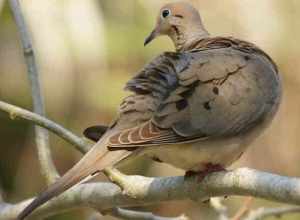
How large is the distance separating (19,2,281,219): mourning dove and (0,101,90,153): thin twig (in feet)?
0.20

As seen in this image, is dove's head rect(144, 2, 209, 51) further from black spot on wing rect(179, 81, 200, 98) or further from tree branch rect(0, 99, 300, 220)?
tree branch rect(0, 99, 300, 220)

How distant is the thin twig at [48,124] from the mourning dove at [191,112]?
61 mm

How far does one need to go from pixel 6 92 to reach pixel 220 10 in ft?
5.12

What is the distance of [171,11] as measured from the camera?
4.33 metres

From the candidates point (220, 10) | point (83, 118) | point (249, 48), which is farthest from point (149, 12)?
point (249, 48)

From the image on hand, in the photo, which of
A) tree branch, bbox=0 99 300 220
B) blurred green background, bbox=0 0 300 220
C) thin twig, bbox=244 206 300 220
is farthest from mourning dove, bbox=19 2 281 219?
blurred green background, bbox=0 0 300 220

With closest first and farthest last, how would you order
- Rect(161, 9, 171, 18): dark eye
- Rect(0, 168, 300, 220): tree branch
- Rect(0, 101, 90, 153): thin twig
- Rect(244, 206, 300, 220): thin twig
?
Rect(0, 168, 300, 220): tree branch
Rect(0, 101, 90, 153): thin twig
Rect(244, 206, 300, 220): thin twig
Rect(161, 9, 171, 18): dark eye

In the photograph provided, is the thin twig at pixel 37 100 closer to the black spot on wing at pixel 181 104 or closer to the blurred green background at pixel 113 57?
the black spot on wing at pixel 181 104

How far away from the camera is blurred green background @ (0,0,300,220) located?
228 inches

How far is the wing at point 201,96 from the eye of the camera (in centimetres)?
326

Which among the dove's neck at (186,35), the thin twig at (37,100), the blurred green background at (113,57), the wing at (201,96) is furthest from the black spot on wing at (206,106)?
the blurred green background at (113,57)

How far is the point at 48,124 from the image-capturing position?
315cm

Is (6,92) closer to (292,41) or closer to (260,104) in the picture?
(292,41)

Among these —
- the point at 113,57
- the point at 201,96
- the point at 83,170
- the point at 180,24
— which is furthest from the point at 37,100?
the point at 113,57
